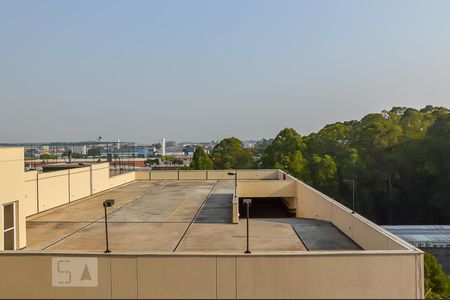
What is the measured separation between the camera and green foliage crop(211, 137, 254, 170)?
7600 cm

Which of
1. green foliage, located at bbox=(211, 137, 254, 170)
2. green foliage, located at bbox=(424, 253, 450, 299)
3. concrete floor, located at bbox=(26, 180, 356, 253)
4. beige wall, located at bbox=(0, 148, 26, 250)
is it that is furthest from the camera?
green foliage, located at bbox=(211, 137, 254, 170)

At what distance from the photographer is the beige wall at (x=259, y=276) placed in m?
10.5

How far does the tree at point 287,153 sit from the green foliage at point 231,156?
684 cm

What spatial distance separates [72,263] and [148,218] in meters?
9.75

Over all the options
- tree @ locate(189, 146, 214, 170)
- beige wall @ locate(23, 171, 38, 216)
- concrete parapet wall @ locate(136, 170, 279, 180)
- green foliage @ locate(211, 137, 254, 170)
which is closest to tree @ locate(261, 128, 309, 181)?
green foliage @ locate(211, 137, 254, 170)

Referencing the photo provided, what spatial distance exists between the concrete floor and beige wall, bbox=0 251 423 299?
3569mm

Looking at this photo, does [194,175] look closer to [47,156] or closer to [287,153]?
[47,156]

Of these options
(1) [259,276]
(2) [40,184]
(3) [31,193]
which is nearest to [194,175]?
(2) [40,184]

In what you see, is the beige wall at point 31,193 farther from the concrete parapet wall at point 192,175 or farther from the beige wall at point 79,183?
the concrete parapet wall at point 192,175

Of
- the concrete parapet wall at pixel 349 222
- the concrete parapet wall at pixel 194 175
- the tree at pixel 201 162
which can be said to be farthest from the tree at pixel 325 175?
the concrete parapet wall at pixel 349 222

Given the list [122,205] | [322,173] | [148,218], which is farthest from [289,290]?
[322,173]

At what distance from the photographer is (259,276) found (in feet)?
34.7

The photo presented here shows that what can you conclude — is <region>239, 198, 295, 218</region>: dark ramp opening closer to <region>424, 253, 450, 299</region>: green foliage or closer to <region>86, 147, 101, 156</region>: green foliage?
<region>424, 253, 450, 299</region>: green foliage

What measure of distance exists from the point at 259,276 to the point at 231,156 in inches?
2587
